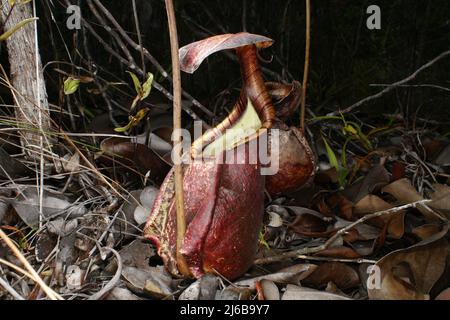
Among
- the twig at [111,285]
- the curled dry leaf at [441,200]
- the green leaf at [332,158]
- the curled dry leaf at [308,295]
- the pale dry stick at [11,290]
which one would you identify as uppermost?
the green leaf at [332,158]

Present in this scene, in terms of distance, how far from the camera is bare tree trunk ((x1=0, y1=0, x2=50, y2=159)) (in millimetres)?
1205

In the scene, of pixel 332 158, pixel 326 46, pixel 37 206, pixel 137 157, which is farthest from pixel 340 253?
pixel 326 46

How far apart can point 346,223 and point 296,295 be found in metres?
Result: 0.27

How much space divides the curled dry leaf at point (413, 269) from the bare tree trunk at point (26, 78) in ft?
2.52

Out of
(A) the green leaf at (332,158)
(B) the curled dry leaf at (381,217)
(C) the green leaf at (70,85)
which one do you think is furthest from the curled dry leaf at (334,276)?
(C) the green leaf at (70,85)

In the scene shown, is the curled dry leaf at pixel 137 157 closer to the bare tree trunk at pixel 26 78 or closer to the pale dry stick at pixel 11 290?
the bare tree trunk at pixel 26 78

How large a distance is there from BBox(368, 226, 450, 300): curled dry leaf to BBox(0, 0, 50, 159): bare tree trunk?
768 millimetres

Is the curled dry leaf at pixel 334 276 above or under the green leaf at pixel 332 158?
under

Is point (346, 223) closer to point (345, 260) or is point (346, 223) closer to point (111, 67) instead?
point (345, 260)

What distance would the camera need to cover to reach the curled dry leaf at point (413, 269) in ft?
2.96

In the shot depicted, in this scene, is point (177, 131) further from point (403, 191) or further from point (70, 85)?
point (403, 191)

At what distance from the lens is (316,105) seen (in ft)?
5.09
